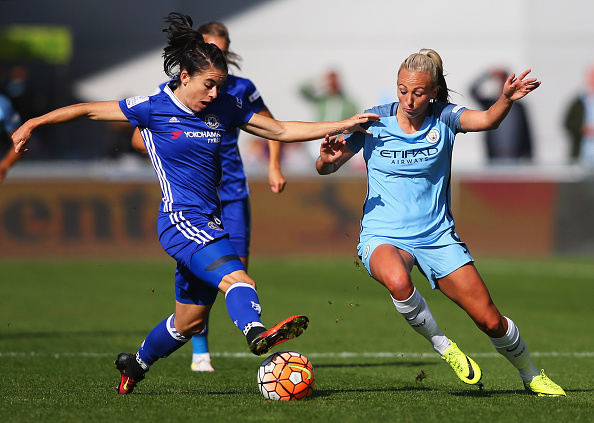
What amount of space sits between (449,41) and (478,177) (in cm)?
820

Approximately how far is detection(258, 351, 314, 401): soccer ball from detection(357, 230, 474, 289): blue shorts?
2.66 ft

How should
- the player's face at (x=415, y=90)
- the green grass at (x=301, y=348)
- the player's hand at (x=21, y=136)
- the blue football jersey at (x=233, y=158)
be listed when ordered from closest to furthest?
the green grass at (x=301, y=348)
the player's hand at (x=21, y=136)
the player's face at (x=415, y=90)
the blue football jersey at (x=233, y=158)

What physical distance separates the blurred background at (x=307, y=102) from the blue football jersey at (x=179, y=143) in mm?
10093

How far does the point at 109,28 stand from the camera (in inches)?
912

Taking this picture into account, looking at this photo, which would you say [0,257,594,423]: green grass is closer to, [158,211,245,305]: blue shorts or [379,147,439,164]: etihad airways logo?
[158,211,245,305]: blue shorts

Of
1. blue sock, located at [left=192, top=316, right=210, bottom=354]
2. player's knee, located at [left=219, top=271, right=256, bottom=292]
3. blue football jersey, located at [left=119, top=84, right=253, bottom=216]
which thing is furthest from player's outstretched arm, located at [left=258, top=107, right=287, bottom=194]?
player's knee, located at [left=219, top=271, right=256, bottom=292]

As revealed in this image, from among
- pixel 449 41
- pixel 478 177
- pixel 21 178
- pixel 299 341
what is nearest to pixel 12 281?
pixel 21 178

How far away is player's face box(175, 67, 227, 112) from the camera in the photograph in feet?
19.0

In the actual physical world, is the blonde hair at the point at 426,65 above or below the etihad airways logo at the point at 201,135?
above

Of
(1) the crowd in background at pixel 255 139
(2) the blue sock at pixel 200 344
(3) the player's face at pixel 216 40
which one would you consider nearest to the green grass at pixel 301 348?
(2) the blue sock at pixel 200 344

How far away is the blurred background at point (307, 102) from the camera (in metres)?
16.1

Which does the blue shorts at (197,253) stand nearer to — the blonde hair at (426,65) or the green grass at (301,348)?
the green grass at (301,348)

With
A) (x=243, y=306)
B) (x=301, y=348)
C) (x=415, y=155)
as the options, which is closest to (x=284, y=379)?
(x=243, y=306)

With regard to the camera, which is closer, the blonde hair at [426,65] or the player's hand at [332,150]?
the blonde hair at [426,65]
